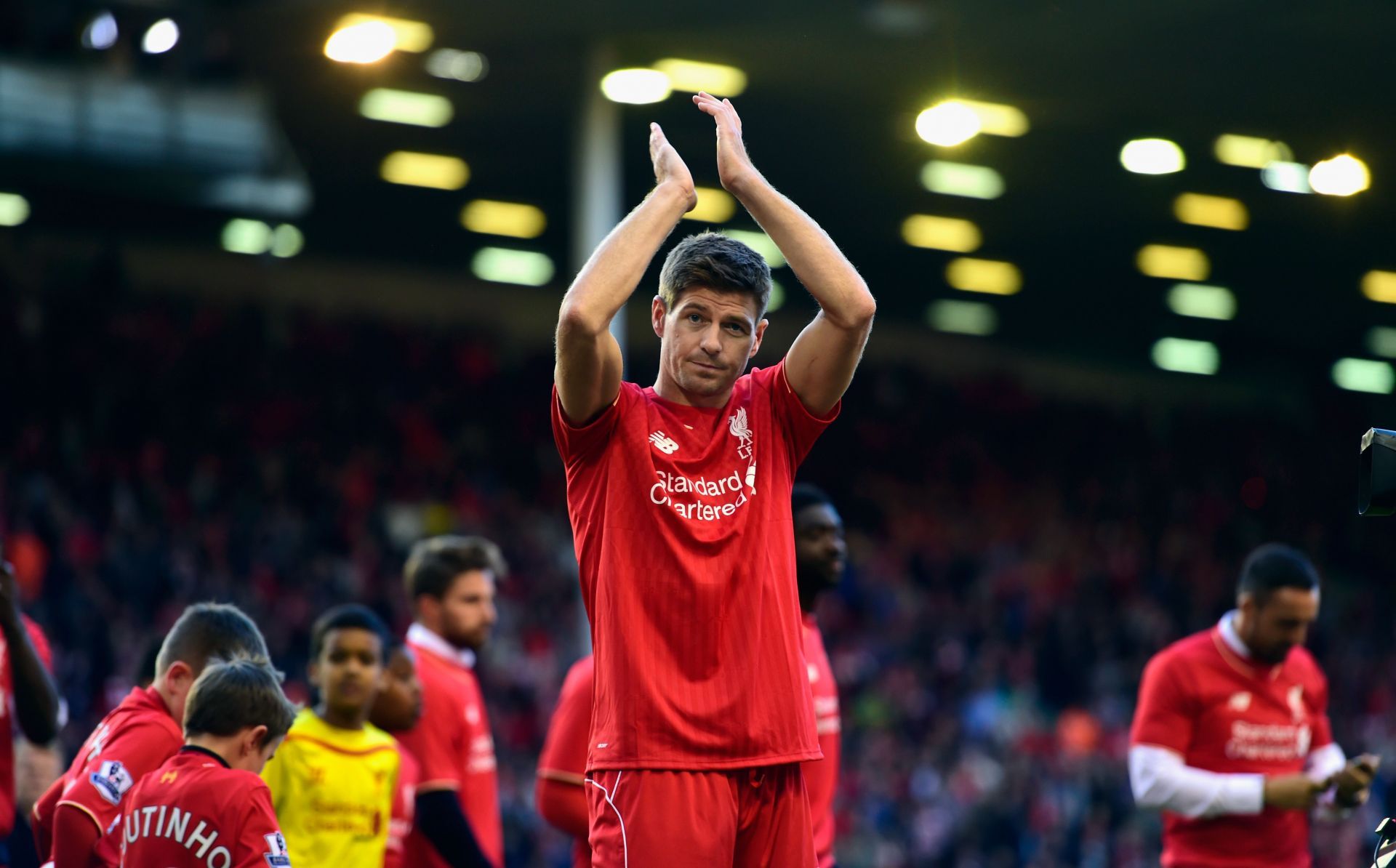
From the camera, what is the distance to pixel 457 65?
16.5 meters

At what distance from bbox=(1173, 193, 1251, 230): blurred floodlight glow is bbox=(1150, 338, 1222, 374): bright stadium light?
7.40m

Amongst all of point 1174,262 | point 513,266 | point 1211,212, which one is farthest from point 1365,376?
point 513,266

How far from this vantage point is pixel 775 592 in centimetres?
394

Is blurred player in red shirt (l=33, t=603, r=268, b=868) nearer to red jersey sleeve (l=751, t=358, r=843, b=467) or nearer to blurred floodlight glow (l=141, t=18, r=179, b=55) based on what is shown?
red jersey sleeve (l=751, t=358, r=843, b=467)

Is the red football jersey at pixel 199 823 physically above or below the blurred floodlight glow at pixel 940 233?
below

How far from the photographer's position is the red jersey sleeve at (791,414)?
413cm

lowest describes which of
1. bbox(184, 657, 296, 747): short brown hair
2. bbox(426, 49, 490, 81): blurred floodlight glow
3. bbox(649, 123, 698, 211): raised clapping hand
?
bbox(184, 657, 296, 747): short brown hair

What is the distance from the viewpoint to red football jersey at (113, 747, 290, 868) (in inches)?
172

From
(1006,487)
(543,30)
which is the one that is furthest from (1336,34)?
(1006,487)

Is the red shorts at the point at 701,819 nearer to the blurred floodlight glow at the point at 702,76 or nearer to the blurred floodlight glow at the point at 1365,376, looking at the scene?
the blurred floodlight glow at the point at 702,76

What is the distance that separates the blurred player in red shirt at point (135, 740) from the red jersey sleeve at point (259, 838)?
0.55 metres

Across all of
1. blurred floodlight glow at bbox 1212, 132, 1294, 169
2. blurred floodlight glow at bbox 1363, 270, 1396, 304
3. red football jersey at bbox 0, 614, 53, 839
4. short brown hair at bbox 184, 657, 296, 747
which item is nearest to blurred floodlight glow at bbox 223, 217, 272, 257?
blurred floodlight glow at bbox 1212, 132, 1294, 169

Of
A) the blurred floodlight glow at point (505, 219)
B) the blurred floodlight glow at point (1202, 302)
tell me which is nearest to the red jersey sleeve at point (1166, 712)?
the blurred floodlight glow at point (505, 219)

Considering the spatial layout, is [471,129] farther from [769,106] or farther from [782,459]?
[782,459]
